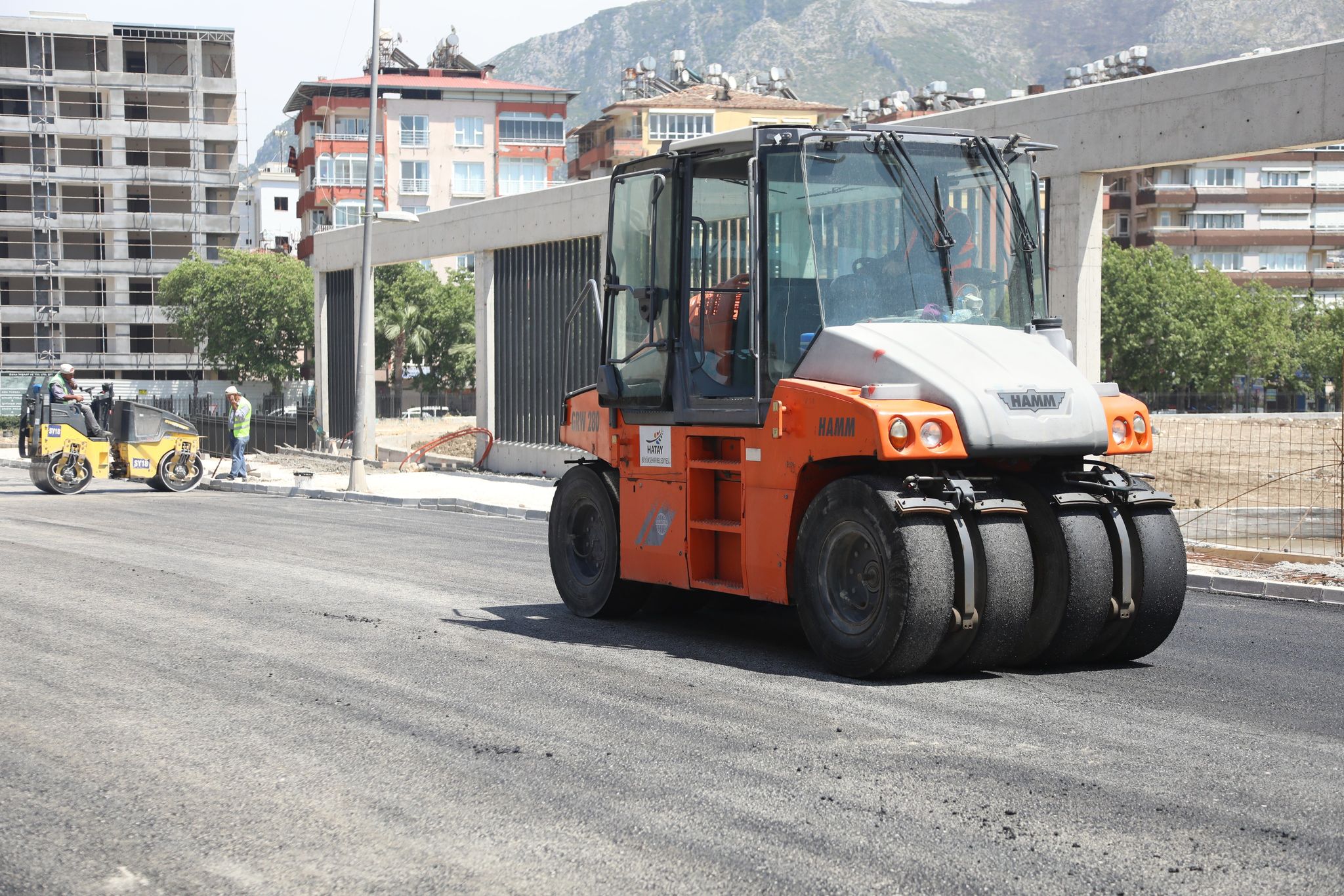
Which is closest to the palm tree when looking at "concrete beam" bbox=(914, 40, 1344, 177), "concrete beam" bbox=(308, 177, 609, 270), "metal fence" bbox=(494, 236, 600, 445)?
"concrete beam" bbox=(308, 177, 609, 270)

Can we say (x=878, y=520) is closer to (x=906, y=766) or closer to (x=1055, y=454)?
(x=1055, y=454)

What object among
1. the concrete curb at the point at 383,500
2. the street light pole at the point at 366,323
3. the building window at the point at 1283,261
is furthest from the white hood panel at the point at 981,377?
the building window at the point at 1283,261

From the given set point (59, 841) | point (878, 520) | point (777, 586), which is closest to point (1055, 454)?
point (878, 520)

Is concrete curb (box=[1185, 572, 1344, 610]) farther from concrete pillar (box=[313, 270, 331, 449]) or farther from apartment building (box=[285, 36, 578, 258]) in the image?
apartment building (box=[285, 36, 578, 258])

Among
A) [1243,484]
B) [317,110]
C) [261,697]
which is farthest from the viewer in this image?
[317,110]

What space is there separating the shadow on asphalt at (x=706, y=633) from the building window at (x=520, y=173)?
9823 cm

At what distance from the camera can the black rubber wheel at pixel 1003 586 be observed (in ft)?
27.5

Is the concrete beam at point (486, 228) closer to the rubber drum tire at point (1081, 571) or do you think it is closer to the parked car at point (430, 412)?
the rubber drum tire at point (1081, 571)

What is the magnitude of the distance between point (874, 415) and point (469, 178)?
102 meters

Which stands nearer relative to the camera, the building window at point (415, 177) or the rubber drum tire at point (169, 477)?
the rubber drum tire at point (169, 477)

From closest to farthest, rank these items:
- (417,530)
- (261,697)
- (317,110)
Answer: (261,697), (417,530), (317,110)

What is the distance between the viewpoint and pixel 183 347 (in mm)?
89000

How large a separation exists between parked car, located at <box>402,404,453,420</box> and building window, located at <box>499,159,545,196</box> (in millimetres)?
28301

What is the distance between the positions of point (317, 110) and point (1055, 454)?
100694mm
